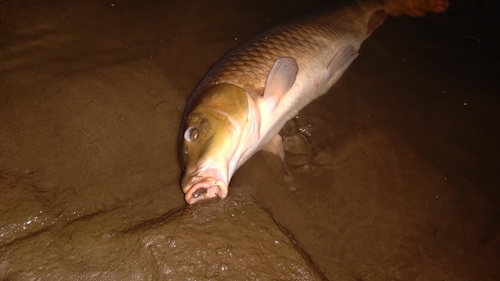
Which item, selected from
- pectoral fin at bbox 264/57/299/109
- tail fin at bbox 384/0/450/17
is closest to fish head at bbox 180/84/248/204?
pectoral fin at bbox 264/57/299/109

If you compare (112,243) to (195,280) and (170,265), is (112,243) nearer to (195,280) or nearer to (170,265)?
(170,265)

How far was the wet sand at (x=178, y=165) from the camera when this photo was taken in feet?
6.32

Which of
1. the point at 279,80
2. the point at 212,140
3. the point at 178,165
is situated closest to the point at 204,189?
the point at 212,140

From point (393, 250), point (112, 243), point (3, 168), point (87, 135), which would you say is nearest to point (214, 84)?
point (87, 135)

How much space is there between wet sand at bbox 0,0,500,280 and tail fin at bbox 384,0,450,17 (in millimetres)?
616

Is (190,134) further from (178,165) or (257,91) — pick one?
(257,91)

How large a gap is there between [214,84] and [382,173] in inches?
69.6

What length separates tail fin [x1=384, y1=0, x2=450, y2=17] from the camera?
3.91 m

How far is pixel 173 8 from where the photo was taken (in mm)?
3707

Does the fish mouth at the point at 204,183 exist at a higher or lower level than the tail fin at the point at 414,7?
lower

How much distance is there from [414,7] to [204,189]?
13.5 ft

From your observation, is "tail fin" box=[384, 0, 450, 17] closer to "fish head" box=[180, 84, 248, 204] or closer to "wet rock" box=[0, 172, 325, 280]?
"fish head" box=[180, 84, 248, 204]

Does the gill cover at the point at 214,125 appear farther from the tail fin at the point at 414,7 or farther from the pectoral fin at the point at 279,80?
the tail fin at the point at 414,7

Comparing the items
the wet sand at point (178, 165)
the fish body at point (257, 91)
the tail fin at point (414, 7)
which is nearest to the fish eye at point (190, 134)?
the fish body at point (257, 91)
